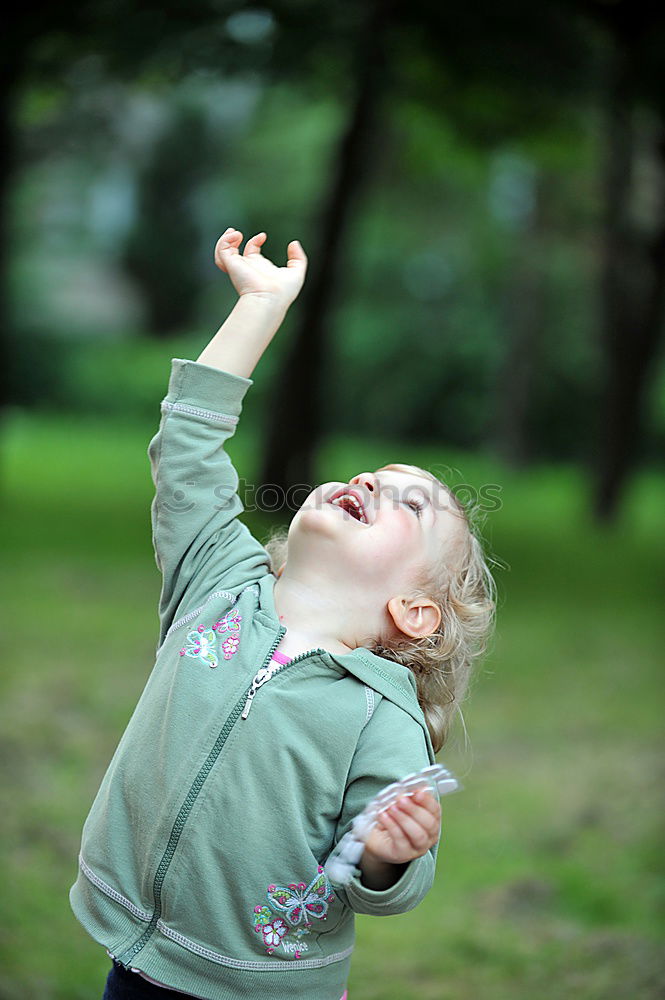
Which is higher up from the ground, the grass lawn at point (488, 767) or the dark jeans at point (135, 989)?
the dark jeans at point (135, 989)

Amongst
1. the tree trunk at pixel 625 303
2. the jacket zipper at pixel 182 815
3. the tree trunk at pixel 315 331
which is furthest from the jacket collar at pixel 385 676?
the tree trunk at pixel 625 303

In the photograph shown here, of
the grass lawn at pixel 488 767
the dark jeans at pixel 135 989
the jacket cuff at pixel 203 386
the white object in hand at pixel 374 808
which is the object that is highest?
the jacket cuff at pixel 203 386

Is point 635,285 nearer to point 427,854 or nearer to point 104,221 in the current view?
point 427,854

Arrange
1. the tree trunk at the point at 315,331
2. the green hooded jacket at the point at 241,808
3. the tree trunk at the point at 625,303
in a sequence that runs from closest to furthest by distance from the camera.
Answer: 1. the green hooded jacket at the point at 241,808
2. the tree trunk at the point at 315,331
3. the tree trunk at the point at 625,303

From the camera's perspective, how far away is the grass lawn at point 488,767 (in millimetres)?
2881

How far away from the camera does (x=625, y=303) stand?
9.26 m

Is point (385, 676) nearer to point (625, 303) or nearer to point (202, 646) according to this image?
point (202, 646)

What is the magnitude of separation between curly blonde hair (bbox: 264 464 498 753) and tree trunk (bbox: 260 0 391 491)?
603cm

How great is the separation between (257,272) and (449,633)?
528mm

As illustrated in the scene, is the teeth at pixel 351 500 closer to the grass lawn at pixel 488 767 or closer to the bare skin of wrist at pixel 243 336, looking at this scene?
the bare skin of wrist at pixel 243 336

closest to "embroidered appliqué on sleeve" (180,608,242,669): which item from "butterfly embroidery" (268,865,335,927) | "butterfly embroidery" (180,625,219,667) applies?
"butterfly embroidery" (180,625,219,667)

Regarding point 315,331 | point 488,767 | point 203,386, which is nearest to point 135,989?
point 203,386

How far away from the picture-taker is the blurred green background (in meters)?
3.30

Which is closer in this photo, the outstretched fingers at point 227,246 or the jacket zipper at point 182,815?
the jacket zipper at point 182,815
